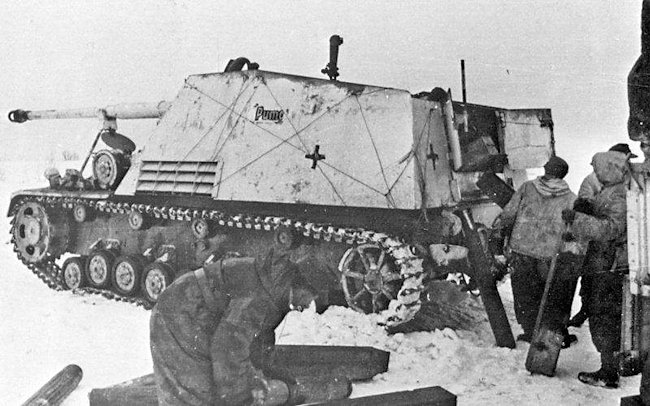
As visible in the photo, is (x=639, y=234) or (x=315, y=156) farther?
(x=315, y=156)

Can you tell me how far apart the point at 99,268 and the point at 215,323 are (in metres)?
6.14

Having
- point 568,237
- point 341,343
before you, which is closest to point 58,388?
point 341,343

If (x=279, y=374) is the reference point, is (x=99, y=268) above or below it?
above

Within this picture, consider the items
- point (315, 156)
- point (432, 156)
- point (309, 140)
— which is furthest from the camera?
point (309, 140)

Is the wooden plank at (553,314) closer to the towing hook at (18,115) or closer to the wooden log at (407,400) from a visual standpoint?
the wooden log at (407,400)

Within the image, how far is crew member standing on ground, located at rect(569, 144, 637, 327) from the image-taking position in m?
6.11

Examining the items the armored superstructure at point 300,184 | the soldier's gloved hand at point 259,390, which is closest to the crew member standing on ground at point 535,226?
the armored superstructure at point 300,184

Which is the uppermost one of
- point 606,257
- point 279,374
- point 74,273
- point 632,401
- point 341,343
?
point 606,257

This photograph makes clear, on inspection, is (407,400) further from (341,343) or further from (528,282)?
(528,282)

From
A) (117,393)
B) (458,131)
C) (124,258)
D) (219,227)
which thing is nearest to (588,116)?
(458,131)

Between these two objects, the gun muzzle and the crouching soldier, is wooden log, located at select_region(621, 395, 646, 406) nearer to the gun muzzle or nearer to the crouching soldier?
the crouching soldier

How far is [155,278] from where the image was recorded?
9.40 m

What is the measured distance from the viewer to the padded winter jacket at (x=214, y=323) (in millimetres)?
4516

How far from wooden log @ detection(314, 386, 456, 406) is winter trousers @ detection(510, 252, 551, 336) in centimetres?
244
